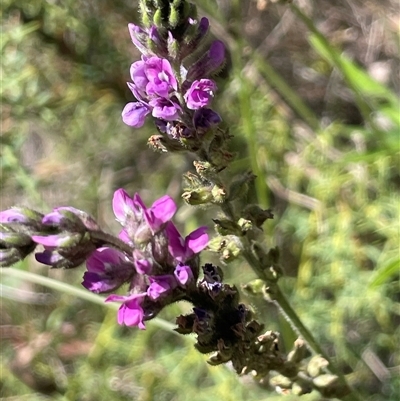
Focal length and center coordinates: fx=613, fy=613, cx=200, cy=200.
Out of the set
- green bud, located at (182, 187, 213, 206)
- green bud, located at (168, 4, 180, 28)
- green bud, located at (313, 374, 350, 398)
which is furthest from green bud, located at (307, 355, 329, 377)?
green bud, located at (168, 4, 180, 28)

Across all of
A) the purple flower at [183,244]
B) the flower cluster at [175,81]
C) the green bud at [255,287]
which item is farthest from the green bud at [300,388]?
the flower cluster at [175,81]

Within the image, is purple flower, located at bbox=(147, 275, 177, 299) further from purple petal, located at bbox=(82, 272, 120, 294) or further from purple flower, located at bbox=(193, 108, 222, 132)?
purple flower, located at bbox=(193, 108, 222, 132)

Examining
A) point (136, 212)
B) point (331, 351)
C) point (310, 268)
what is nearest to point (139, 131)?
point (310, 268)

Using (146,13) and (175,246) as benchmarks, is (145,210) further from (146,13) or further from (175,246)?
(146,13)

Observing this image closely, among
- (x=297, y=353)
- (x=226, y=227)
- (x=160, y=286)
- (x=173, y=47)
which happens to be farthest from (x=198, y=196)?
(x=297, y=353)

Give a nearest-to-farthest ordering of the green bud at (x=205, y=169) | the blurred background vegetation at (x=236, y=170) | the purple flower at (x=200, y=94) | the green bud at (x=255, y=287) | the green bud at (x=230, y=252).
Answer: the purple flower at (x=200, y=94) < the green bud at (x=205, y=169) < the green bud at (x=230, y=252) < the green bud at (x=255, y=287) < the blurred background vegetation at (x=236, y=170)

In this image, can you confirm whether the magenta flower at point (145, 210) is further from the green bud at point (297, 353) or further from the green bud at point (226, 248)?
the green bud at point (297, 353)
